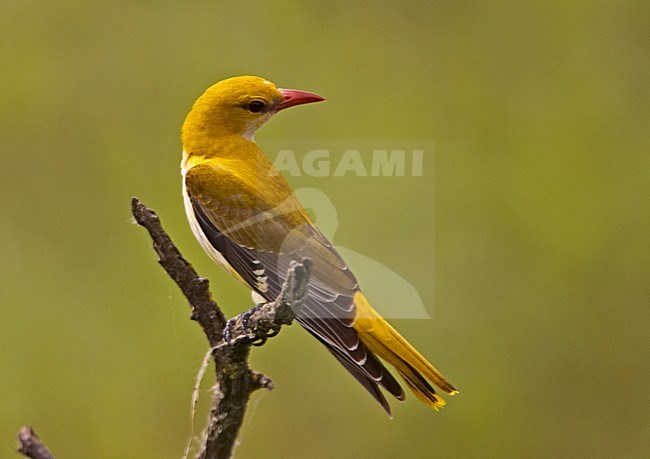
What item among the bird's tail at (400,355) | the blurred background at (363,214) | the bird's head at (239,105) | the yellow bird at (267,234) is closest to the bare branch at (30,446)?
the yellow bird at (267,234)

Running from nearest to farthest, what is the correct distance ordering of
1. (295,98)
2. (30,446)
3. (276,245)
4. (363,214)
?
(30,446) → (276,245) → (295,98) → (363,214)

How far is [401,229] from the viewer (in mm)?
3994

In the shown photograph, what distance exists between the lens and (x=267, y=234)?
8.54ft

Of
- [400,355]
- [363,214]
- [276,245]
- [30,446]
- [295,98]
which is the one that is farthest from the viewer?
[363,214]

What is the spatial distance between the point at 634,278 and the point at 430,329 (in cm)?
103

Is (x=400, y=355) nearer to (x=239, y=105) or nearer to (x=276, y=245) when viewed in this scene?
(x=276, y=245)

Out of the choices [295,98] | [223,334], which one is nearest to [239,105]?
[295,98]

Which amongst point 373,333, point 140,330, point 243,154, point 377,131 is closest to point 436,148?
point 377,131

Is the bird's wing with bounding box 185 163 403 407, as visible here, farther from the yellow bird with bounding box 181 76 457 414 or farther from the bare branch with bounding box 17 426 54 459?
the bare branch with bounding box 17 426 54 459

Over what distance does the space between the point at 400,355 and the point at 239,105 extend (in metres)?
0.91

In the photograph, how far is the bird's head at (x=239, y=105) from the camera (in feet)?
9.04

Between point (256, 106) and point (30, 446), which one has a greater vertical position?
point (256, 106)

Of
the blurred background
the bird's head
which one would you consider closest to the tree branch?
the bird's head

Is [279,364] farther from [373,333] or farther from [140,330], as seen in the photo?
[373,333]
